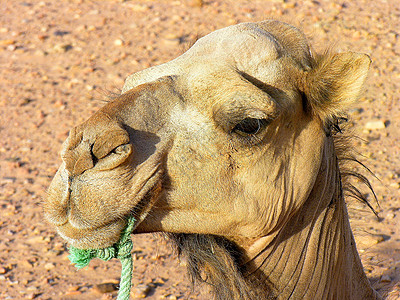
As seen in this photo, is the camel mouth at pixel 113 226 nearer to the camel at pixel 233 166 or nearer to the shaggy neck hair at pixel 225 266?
the camel at pixel 233 166

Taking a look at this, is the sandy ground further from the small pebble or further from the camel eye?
the camel eye

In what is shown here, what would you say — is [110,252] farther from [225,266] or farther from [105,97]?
[105,97]

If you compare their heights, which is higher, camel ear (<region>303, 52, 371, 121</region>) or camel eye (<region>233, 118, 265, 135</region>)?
camel ear (<region>303, 52, 371, 121</region>)

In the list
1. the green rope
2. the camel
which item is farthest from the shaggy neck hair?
the green rope

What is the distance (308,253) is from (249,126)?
2.41ft

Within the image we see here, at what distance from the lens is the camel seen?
2.31m

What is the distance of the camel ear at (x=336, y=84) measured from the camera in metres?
2.66

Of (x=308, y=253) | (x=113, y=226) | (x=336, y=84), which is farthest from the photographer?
(x=308, y=253)

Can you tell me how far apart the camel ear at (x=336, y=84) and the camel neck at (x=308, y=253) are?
0.99 feet

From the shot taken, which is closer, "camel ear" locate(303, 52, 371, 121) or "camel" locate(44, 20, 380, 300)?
"camel" locate(44, 20, 380, 300)

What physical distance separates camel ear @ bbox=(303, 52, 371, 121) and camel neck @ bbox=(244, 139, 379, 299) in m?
0.30

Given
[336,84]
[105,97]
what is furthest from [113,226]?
[105,97]

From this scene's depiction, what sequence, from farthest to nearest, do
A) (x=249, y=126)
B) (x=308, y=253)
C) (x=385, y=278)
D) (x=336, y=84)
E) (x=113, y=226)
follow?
(x=385, y=278) → (x=308, y=253) → (x=336, y=84) → (x=249, y=126) → (x=113, y=226)

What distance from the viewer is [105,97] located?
5.27m
